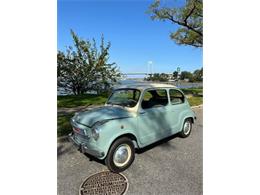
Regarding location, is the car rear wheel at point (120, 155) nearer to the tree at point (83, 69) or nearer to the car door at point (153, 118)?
the car door at point (153, 118)

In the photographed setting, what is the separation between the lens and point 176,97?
4.69m

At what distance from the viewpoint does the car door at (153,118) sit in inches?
141

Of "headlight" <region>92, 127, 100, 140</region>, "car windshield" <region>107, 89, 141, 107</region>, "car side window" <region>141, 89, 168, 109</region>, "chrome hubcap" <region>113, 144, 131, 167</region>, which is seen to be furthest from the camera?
"car side window" <region>141, 89, 168, 109</region>

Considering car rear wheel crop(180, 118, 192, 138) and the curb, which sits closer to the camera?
the curb

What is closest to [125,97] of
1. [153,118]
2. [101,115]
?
[153,118]

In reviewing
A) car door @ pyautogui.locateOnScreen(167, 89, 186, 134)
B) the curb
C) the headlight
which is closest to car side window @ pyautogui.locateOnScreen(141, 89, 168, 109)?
car door @ pyautogui.locateOnScreen(167, 89, 186, 134)

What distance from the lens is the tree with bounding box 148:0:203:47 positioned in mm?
11688

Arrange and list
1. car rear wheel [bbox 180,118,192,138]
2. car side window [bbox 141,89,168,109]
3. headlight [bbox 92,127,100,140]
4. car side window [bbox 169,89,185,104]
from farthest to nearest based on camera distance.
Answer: car rear wheel [bbox 180,118,192,138] < car side window [bbox 169,89,185,104] < car side window [bbox 141,89,168,109] < headlight [bbox 92,127,100,140]

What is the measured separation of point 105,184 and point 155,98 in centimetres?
242

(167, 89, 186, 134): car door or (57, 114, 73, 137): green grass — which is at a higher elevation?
(167, 89, 186, 134): car door

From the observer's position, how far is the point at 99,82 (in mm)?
13367

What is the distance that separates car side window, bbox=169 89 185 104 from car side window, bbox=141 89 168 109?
8.1 inches

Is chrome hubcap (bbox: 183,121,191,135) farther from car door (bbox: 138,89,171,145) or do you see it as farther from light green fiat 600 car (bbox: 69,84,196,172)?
car door (bbox: 138,89,171,145)
